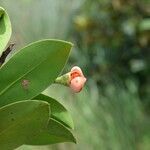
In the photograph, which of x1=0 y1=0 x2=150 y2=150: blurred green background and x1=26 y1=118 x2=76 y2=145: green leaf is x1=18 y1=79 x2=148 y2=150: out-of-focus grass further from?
x1=26 y1=118 x2=76 y2=145: green leaf

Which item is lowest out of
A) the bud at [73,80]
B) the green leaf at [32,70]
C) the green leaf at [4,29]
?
the bud at [73,80]

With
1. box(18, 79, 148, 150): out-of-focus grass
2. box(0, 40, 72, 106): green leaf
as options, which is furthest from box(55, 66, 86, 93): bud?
box(18, 79, 148, 150): out-of-focus grass

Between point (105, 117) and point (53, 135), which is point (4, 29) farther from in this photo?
point (105, 117)

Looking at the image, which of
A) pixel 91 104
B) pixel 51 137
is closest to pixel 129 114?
pixel 91 104

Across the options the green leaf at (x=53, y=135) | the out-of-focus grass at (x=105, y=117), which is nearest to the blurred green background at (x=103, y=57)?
the out-of-focus grass at (x=105, y=117)

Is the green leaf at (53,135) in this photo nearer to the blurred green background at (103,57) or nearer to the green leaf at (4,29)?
the green leaf at (4,29)

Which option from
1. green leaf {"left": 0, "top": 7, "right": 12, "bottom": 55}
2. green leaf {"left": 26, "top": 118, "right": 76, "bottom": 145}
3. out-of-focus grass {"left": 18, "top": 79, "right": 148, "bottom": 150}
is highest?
green leaf {"left": 0, "top": 7, "right": 12, "bottom": 55}
